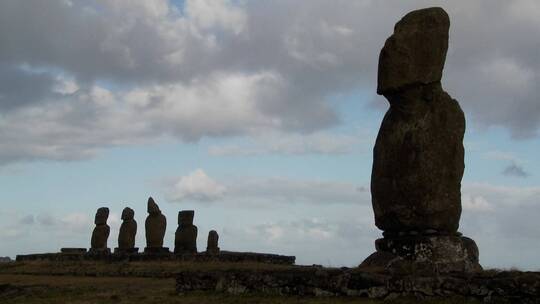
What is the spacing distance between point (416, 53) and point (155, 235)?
84.7 feet

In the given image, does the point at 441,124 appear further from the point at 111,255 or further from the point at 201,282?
the point at 111,255

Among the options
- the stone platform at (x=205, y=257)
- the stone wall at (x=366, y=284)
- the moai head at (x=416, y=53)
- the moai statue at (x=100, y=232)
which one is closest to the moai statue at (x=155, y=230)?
the stone platform at (x=205, y=257)

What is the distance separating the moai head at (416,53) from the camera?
14164 millimetres

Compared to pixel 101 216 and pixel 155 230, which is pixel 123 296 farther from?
pixel 101 216

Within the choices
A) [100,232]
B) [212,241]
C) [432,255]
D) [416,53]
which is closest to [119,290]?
[432,255]

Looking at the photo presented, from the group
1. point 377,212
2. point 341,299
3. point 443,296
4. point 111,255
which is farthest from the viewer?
point 111,255

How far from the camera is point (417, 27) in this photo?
1427 cm

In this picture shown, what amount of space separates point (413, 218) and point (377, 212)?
858mm

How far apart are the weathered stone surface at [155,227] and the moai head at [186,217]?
4.11 feet

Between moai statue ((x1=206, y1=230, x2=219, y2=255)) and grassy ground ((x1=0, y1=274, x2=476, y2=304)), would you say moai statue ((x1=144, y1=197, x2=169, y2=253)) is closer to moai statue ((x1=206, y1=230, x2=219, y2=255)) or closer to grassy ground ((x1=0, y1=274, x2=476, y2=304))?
moai statue ((x1=206, y1=230, x2=219, y2=255))

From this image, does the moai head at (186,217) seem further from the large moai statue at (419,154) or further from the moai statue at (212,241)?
the large moai statue at (419,154)

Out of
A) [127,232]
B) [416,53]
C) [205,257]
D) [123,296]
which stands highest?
[416,53]

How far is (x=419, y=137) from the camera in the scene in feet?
46.0

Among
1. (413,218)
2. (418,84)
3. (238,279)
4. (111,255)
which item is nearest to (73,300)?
(238,279)
